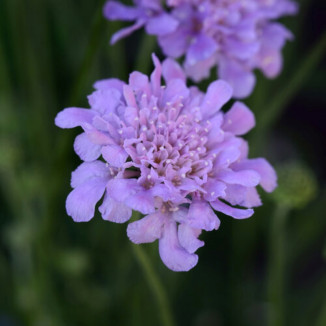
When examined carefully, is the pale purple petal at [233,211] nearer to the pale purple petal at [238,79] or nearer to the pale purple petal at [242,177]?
the pale purple petal at [242,177]

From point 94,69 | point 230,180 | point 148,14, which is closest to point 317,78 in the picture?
point 94,69

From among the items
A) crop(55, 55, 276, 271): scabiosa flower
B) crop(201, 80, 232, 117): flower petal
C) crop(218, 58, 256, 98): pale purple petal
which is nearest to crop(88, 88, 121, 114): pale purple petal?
crop(55, 55, 276, 271): scabiosa flower

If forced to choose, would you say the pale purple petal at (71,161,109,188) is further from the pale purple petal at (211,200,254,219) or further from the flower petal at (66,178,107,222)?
the pale purple petal at (211,200,254,219)

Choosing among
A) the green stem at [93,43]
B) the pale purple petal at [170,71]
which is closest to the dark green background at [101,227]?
the green stem at [93,43]

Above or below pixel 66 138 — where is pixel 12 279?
below

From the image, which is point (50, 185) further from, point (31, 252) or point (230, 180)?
point (230, 180)
